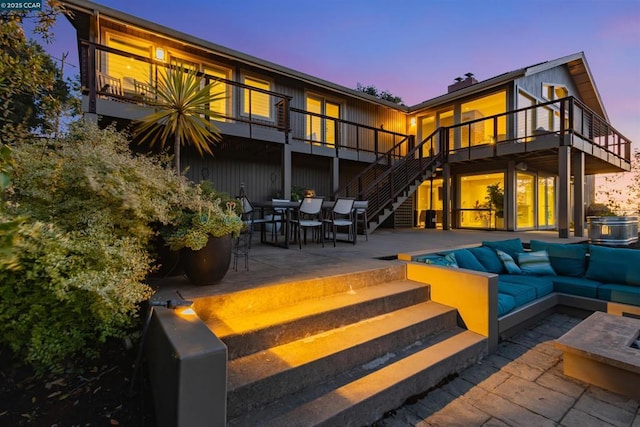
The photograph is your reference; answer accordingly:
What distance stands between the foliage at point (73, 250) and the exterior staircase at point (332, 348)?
0.65m

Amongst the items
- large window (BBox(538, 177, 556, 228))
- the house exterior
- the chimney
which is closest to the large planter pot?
the house exterior

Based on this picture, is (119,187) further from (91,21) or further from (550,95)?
(550,95)

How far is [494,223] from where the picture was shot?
1025 centimetres

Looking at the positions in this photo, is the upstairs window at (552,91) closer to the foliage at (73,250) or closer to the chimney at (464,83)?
the chimney at (464,83)

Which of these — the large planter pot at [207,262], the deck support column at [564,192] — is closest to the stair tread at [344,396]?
the large planter pot at [207,262]

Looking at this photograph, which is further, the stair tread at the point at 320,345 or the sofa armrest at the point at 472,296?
the sofa armrest at the point at 472,296

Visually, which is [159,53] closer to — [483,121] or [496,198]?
[483,121]

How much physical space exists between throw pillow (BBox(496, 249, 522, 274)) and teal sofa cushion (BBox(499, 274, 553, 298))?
9 centimetres

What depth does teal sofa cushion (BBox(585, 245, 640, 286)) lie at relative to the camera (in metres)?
3.72

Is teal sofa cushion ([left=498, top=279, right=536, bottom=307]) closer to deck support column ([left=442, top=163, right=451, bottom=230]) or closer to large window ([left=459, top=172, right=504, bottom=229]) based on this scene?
deck support column ([left=442, top=163, right=451, bottom=230])

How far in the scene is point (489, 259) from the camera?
169 inches

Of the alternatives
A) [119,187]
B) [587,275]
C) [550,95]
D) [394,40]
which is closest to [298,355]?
[119,187]

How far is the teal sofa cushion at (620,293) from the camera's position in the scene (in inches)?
136

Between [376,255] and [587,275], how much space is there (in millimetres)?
2840
